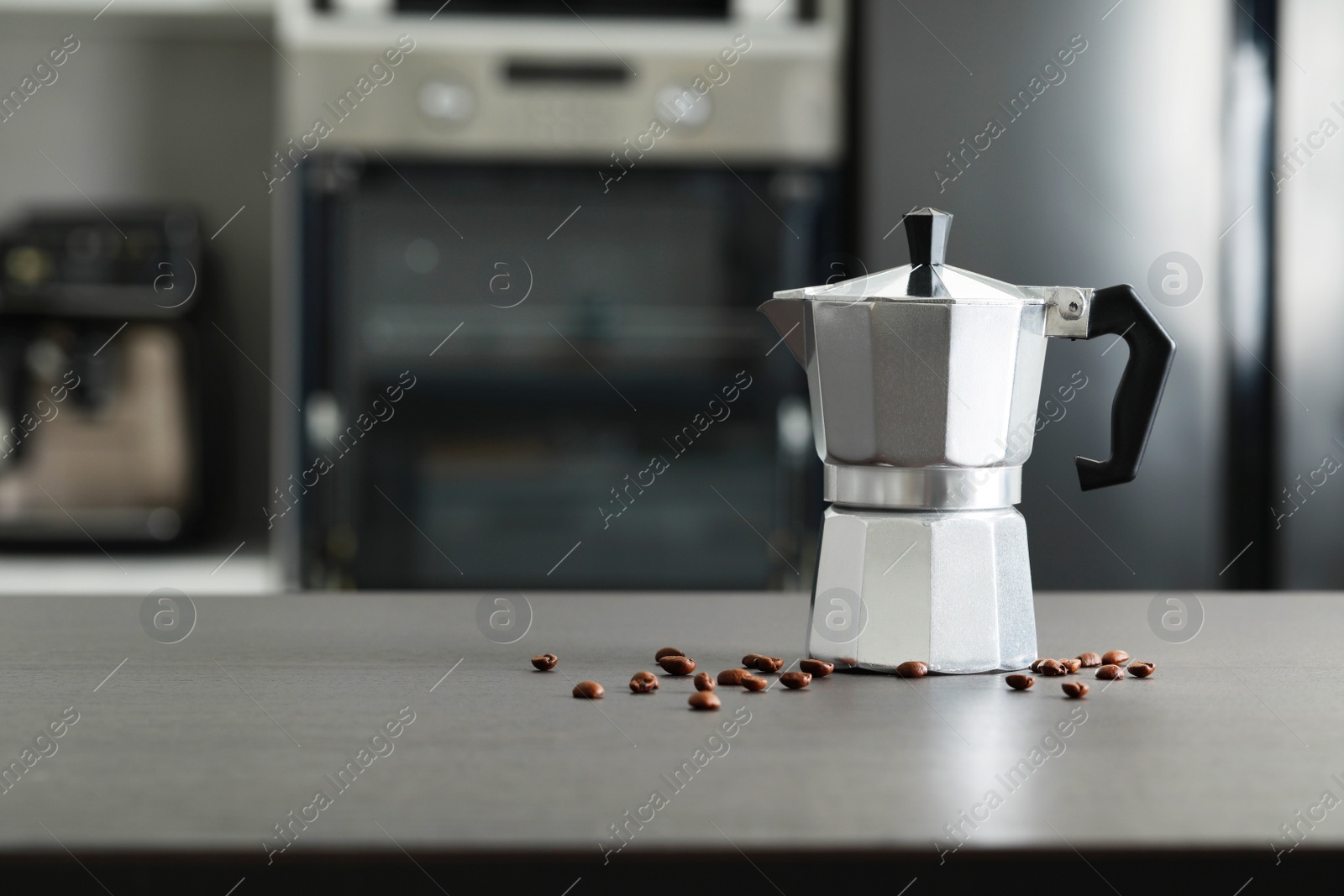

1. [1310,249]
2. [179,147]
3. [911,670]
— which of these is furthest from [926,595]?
[179,147]

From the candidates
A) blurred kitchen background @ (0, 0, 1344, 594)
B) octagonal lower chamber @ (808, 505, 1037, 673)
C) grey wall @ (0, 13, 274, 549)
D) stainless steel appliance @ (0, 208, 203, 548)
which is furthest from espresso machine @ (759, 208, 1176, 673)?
grey wall @ (0, 13, 274, 549)

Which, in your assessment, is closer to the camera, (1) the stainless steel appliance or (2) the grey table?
(2) the grey table

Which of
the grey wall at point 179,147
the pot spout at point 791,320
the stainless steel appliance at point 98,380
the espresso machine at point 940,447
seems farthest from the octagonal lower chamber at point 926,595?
the grey wall at point 179,147

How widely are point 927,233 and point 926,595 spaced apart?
20cm

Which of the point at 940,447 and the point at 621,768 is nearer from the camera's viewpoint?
the point at 621,768

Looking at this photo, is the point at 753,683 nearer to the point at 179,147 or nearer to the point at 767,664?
the point at 767,664

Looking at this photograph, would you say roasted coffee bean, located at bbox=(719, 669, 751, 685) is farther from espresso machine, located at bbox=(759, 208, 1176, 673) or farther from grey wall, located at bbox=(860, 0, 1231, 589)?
grey wall, located at bbox=(860, 0, 1231, 589)

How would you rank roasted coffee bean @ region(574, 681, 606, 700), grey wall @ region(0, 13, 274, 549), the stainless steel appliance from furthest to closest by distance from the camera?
grey wall @ region(0, 13, 274, 549) → the stainless steel appliance → roasted coffee bean @ region(574, 681, 606, 700)

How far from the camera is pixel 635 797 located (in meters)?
0.44

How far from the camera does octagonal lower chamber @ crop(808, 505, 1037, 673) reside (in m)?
0.69

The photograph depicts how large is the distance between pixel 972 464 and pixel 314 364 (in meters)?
1.32

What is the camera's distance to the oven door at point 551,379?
1834mm

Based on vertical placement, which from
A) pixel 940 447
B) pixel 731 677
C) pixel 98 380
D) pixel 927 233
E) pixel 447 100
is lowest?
pixel 98 380

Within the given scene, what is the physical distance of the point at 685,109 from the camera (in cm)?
187
